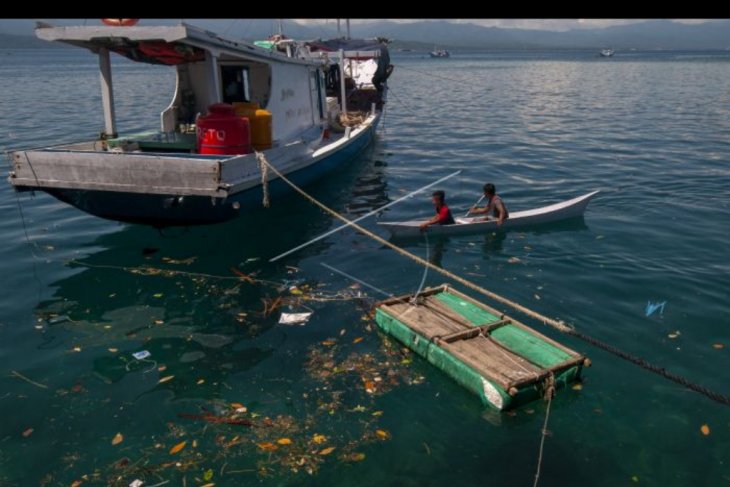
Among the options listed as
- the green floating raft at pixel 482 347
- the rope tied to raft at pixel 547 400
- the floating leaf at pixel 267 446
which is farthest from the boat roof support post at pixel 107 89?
the rope tied to raft at pixel 547 400

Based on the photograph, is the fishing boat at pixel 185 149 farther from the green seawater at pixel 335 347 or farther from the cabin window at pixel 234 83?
the green seawater at pixel 335 347

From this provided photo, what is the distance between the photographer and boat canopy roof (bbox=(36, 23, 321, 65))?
11.1m

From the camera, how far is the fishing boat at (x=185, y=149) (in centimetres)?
1109

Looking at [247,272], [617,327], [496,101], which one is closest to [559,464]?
[617,327]

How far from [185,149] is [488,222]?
7.88 meters

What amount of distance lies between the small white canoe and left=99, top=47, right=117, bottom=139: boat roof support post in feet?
22.9

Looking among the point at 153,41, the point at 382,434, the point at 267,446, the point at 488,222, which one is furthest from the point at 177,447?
the point at 488,222

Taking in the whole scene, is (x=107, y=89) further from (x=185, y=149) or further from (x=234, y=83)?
(x=234, y=83)

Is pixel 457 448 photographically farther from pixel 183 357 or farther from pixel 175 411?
pixel 183 357

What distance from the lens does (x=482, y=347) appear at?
822 cm

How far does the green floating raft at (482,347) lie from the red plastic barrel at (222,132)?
517cm

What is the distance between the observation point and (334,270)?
12.1 metres

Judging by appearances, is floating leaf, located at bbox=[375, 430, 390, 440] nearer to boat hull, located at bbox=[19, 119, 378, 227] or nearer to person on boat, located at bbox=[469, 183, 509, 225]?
boat hull, located at bbox=[19, 119, 378, 227]

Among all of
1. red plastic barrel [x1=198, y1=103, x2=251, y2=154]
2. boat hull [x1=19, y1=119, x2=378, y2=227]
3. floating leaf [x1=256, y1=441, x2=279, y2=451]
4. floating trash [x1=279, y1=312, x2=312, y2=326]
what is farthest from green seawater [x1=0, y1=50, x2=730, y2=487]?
red plastic barrel [x1=198, y1=103, x2=251, y2=154]
